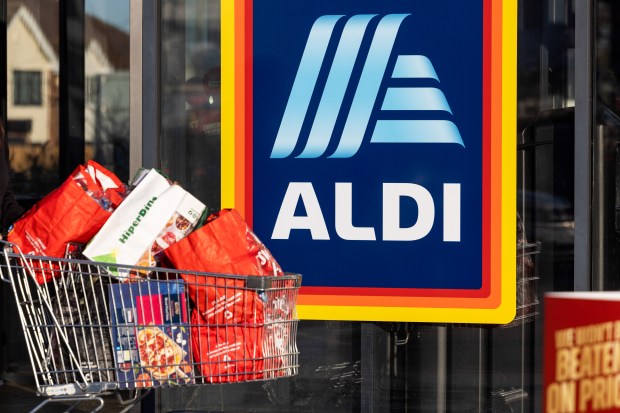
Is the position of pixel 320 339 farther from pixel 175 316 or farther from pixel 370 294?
pixel 175 316

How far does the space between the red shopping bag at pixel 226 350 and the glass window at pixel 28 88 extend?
2910 millimetres

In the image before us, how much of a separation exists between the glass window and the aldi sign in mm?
1643

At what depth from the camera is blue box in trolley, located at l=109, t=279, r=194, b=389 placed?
3729 millimetres

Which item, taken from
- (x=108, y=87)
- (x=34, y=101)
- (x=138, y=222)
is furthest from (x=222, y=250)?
(x=34, y=101)

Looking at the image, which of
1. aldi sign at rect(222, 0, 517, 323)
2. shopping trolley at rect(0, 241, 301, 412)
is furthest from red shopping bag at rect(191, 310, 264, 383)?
aldi sign at rect(222, 0, 517, 323)

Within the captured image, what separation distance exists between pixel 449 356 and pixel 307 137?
114 centimetres

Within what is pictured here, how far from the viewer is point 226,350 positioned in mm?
3795

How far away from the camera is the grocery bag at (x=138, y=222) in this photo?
3.79m

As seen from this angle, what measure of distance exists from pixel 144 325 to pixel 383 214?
1547 mm

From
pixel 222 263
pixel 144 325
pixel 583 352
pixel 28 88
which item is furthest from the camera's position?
pixel 28 88

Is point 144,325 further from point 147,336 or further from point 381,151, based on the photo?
point 381,151

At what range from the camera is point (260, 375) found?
3850 mm

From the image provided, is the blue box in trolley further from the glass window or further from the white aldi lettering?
the glass window

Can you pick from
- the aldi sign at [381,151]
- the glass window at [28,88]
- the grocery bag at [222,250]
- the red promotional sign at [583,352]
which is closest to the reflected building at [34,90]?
the glass window at [28,88]
